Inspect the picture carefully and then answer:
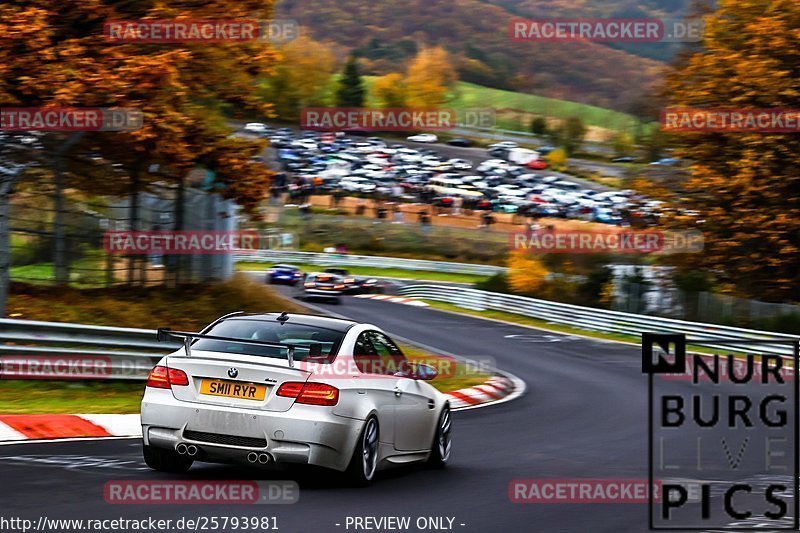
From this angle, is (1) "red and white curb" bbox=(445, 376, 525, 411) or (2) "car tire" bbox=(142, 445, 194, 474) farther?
(1) "red and white curb" bbox=(445, 376, 525, 411)

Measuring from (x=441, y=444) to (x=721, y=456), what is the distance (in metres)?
3.64

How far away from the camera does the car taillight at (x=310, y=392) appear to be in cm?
883

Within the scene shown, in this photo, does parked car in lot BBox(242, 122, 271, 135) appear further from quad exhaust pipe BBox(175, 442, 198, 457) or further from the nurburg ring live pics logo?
quad exhaust pipe BBox(175, 442, 198, 457)

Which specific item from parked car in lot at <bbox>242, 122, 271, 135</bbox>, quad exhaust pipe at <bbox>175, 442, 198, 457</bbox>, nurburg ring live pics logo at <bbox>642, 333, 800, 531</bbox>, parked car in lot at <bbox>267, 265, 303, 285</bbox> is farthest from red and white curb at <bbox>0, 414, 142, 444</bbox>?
parked car in lot at <bbox>242, 122, 271, 135</bbox>

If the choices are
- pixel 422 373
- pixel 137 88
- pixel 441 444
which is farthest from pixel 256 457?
pixel 137 88

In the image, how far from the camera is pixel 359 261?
234 feet

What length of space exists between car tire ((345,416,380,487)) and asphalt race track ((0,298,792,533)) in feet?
0.38

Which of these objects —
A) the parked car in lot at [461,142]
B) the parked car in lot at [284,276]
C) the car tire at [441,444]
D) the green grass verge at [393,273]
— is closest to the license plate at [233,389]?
the car tire at [441,444]

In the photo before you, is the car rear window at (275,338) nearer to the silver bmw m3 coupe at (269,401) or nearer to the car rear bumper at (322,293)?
the silver bmw m3 coupe at (269,401)

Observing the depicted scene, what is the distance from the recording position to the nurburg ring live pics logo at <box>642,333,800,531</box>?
24.1 feet

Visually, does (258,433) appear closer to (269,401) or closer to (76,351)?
(269,401)

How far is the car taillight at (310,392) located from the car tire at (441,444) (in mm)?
2219

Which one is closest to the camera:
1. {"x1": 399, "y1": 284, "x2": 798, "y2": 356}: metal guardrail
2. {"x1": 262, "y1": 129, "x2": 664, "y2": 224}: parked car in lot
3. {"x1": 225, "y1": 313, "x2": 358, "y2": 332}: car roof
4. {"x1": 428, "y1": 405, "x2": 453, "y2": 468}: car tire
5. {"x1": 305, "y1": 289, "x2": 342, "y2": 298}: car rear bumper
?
{"x1": 225, "y1": 313, "x2": 358, "y2": 332}: car roof

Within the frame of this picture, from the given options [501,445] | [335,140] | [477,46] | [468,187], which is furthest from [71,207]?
[477,46]
